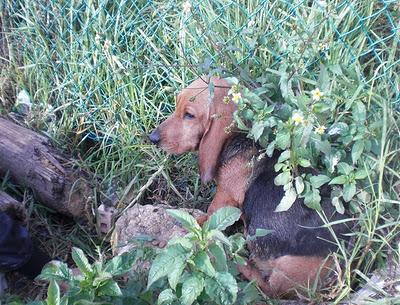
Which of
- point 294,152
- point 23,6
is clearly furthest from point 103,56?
point 294,152

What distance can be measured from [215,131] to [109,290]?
3.73 ft

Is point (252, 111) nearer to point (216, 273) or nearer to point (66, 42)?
point (216, 273)

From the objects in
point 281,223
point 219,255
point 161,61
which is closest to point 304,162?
point 281,223

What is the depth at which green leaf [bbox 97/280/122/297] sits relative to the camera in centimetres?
258

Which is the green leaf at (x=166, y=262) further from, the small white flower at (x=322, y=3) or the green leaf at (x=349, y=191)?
the small white flower at (x=322, y=3)

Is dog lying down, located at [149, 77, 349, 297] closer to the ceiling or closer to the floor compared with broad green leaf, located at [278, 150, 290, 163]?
closer to the floor

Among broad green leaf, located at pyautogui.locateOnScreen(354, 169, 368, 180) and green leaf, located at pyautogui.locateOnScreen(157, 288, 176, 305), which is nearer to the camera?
green leaf, located at pyautogui.locateOnScreen(157, 288, 176, 305)

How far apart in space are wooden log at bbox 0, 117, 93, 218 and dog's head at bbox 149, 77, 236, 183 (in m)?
0.66

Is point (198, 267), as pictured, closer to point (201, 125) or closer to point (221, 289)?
point (221, 289)

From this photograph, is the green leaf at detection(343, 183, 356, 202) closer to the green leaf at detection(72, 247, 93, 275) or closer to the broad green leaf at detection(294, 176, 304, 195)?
the broad green leaf at detection(294, 176, 304, 195)

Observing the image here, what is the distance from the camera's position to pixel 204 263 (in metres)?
2.51

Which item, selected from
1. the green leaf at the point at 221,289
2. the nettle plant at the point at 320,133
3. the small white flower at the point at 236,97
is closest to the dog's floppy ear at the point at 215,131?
the nettle plant at the point at 320,133

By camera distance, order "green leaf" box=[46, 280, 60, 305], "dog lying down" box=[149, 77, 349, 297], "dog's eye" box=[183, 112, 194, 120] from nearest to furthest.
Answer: "green leaf" box=[46, 280, 60, 305], "dog lying down" box=[149, 77, 349, 297], "dog's eye" box=[183, 112, 194, 120]

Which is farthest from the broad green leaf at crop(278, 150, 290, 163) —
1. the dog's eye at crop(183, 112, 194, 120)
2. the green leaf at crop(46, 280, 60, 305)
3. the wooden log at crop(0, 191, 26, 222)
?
the wooden log at crop(0, 191, 26, 222)
